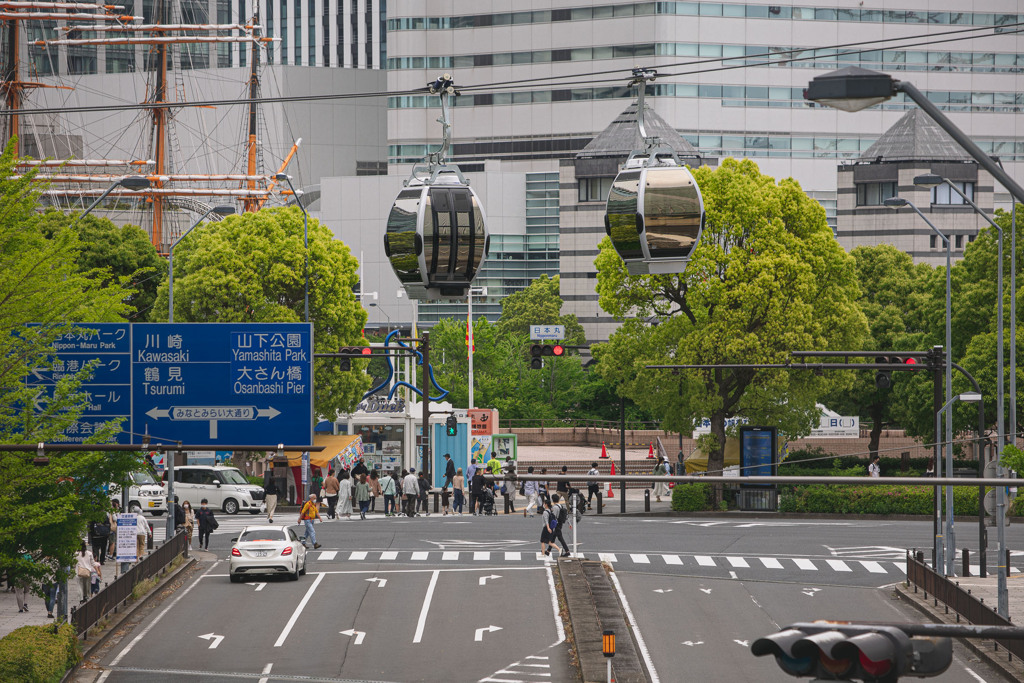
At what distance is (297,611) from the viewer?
98.9 feet

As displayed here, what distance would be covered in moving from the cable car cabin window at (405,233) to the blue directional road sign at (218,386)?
868cm

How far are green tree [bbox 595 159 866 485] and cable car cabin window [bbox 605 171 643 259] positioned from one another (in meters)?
37.9

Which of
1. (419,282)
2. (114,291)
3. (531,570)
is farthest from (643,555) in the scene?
(419,282)

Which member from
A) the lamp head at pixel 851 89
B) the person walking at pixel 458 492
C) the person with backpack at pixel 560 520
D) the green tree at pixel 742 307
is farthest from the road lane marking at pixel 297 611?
the lamp head at pixel 851 89

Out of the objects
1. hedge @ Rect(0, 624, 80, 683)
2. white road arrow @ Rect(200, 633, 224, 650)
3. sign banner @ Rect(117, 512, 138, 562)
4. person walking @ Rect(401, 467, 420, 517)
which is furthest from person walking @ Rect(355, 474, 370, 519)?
hedge @ Rect(0, 624, 80, 683)

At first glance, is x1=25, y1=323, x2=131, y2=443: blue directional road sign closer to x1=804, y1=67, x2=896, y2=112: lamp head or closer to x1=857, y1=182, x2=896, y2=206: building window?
x1=804, y1=67, x2=896, y2=112: lamp head

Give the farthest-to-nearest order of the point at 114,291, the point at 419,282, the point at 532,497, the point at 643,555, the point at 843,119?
the point at 843,119 → the point at 532,497 → the point at 643,555 → the point at 114,291 → the point at 419,282

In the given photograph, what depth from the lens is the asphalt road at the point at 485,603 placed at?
24750mm

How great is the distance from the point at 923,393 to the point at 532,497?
1905 cm

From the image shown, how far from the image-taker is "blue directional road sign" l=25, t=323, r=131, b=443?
18984mm

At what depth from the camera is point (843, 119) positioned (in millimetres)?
101250

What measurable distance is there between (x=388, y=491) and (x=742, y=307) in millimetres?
14799

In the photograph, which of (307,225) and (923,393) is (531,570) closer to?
(307,225)

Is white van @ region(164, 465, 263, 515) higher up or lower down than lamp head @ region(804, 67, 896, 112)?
lower down
